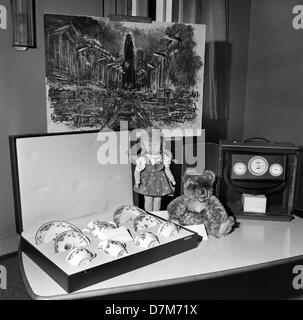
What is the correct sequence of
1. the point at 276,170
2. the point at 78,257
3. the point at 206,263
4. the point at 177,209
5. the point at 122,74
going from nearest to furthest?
1. the point at 78,257
2. the point at 206,263
3. the point at 177,209
4. the point at 276,170
5. the point at 122,74

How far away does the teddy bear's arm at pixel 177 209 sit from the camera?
1127 millimetres

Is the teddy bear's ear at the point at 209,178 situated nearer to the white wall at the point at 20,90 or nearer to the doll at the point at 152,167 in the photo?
the doll at the point at 152,167

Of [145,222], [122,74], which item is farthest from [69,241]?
[122,74]

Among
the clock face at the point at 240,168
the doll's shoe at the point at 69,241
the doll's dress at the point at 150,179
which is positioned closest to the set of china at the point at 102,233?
the doll's shoe at the point at 69,241

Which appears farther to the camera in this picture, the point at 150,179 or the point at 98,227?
the point at 150,179

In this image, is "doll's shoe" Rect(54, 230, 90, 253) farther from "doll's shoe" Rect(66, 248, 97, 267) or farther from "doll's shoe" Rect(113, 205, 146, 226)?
"doll's shoe" Rect(113, 205, 146, 226)

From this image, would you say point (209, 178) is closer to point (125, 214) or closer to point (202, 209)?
point (202, 209)

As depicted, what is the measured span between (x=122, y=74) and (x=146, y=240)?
2.65ft

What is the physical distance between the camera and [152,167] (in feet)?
4.21

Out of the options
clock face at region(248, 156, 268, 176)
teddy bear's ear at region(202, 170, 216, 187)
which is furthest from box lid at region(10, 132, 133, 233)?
clock face at region(248, 156, 268, 176)

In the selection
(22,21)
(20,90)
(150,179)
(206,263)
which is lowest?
(206,263)

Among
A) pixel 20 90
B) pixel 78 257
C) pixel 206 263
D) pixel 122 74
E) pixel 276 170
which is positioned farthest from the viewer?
pixel 20 90

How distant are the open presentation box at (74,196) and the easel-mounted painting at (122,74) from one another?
308mm

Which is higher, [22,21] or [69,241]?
[22,21]
